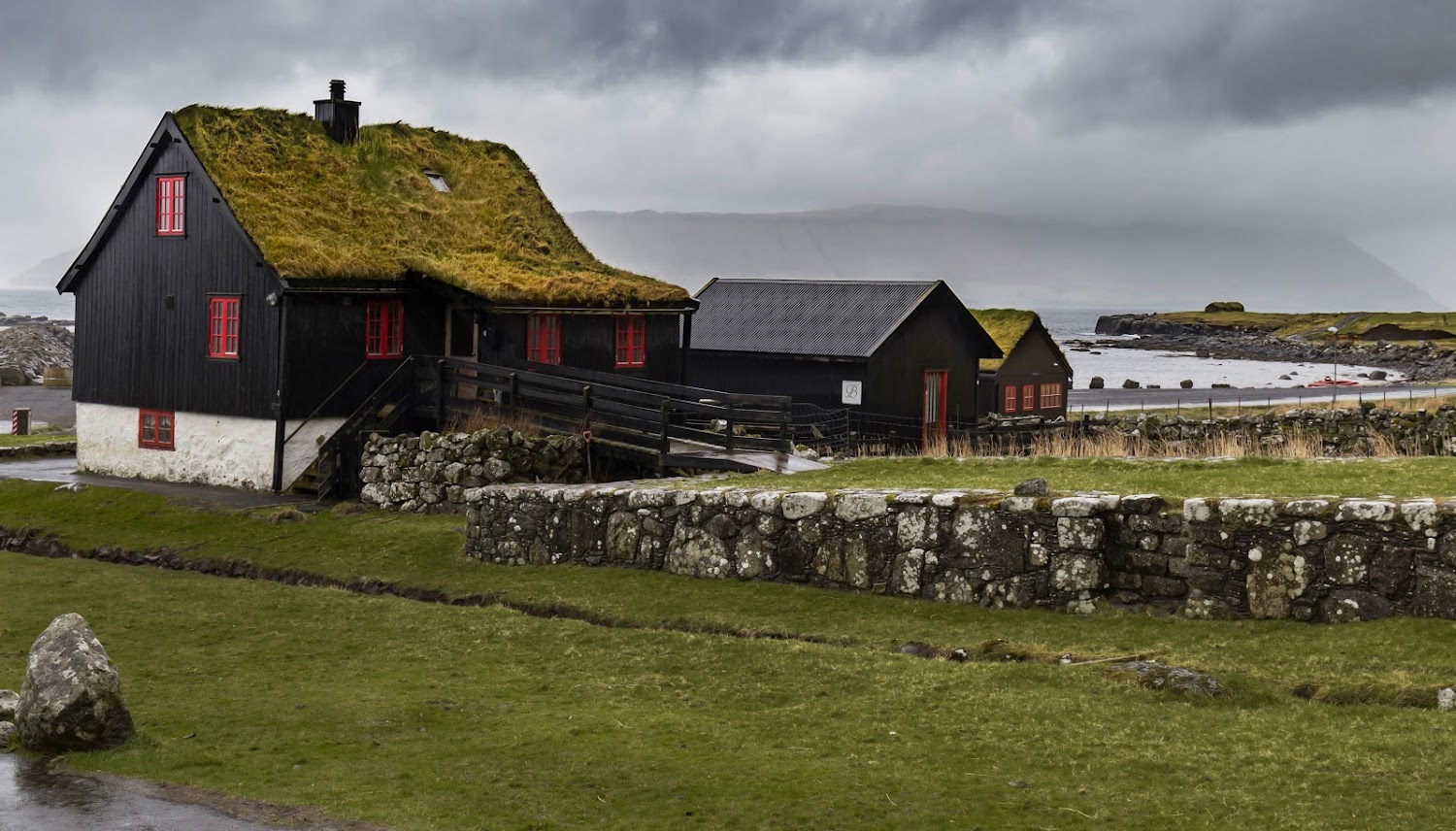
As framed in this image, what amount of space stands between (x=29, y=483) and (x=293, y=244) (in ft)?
27.3

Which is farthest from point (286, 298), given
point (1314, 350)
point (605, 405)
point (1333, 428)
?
point (1314, 350)

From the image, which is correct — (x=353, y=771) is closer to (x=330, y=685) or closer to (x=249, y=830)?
(x=249, y=830)

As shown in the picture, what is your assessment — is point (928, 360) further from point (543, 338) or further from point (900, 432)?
point (543, 338)

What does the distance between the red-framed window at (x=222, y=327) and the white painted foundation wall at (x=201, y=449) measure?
1584 millimetres

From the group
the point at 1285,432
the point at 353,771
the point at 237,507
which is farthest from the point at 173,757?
the point at 1285,432

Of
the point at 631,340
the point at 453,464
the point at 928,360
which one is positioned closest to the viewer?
the point at 453,464

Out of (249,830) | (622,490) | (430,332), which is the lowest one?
(249,830)

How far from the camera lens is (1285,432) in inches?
1667

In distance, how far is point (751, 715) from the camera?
15.1 m

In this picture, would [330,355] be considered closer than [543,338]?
Yes

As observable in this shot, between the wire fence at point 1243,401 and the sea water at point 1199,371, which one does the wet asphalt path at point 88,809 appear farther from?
the sea water at point 1199,371

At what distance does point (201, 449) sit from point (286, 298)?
5.01 m

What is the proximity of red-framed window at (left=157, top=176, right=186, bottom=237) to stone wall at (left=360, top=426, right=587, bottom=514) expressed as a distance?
942 centimetres

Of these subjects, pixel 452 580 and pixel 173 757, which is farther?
pixel 452 580
